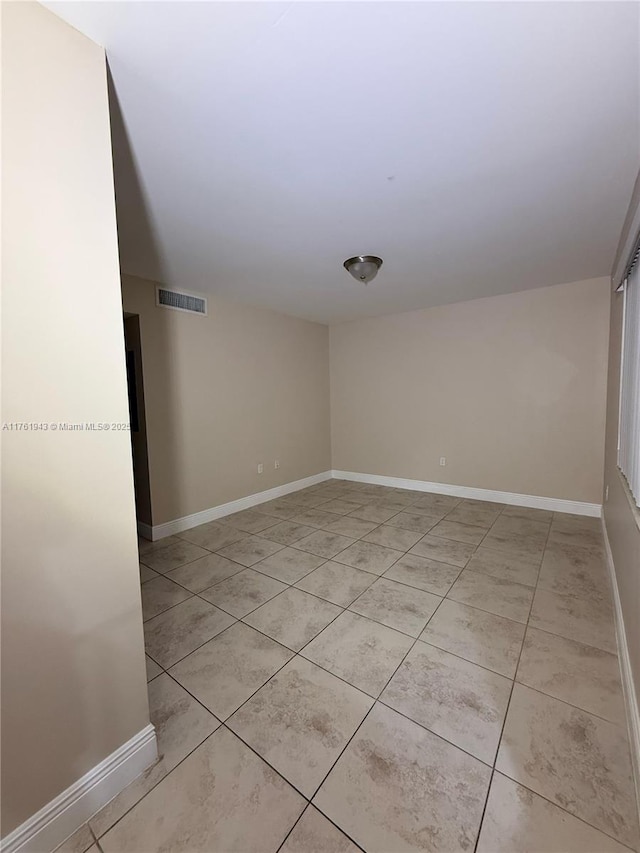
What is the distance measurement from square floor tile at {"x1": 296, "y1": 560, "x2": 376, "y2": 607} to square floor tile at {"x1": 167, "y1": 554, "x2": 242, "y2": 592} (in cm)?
62

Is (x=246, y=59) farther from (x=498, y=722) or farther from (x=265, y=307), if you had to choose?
(x=265, y=307)

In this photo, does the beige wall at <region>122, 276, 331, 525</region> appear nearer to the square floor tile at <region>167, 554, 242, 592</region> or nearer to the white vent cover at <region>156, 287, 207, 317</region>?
the white vent cover at <region>156, 287, 207, 317</region>

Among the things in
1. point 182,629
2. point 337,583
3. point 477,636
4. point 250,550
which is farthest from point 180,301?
point 477,636

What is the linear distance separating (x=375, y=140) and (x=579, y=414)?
347 centimetres

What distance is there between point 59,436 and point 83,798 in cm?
117

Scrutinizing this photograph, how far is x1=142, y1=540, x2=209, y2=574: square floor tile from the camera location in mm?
2754

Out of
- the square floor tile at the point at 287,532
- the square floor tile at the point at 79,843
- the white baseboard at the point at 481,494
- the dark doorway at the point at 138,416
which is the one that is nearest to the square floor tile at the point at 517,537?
the white baseboard at the point at 481,494

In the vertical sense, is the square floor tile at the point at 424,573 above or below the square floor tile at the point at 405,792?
above

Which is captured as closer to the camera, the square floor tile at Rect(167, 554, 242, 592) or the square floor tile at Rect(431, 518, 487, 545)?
the square floor tile at Rect(167, 554, 242, 592)

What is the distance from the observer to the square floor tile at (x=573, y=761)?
3.47 ft

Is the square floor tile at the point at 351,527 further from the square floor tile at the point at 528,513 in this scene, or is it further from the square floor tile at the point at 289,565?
the square floor tile at the point at 528,513

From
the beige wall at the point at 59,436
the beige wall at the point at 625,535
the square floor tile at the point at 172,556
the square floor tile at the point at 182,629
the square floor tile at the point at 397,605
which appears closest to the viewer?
the beige wall at the point at 59,436

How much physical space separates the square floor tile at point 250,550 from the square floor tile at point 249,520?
0.82 feet

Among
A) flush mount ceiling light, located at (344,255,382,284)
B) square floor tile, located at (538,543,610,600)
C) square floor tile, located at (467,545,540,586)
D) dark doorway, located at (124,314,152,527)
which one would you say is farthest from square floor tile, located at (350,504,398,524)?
flush mount ceiling light, located at (344,255,382,284)
